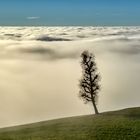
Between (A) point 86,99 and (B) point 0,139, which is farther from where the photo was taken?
(A) point 86,99

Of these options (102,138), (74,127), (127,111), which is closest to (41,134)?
(74,127)

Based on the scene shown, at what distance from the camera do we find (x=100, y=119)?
8869cm

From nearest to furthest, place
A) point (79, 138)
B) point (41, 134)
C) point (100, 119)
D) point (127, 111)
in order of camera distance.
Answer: point (79, 138)
point (41, 134)
point (100, 119)
point (127, 111)

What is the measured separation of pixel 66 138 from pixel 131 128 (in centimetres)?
1203

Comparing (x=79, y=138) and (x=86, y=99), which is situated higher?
(x=86, y=99)

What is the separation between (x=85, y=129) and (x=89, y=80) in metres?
22.5

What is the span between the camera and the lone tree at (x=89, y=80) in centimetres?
10100

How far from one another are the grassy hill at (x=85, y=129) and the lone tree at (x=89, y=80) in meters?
9.44

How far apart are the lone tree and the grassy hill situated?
31.0 feet

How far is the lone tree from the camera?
10100 cm

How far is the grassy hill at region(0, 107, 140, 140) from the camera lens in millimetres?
76938

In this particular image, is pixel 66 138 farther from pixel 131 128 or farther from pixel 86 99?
pixel 86 99

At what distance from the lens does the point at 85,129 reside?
3191 inches

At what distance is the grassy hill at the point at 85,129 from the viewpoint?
252 feet
